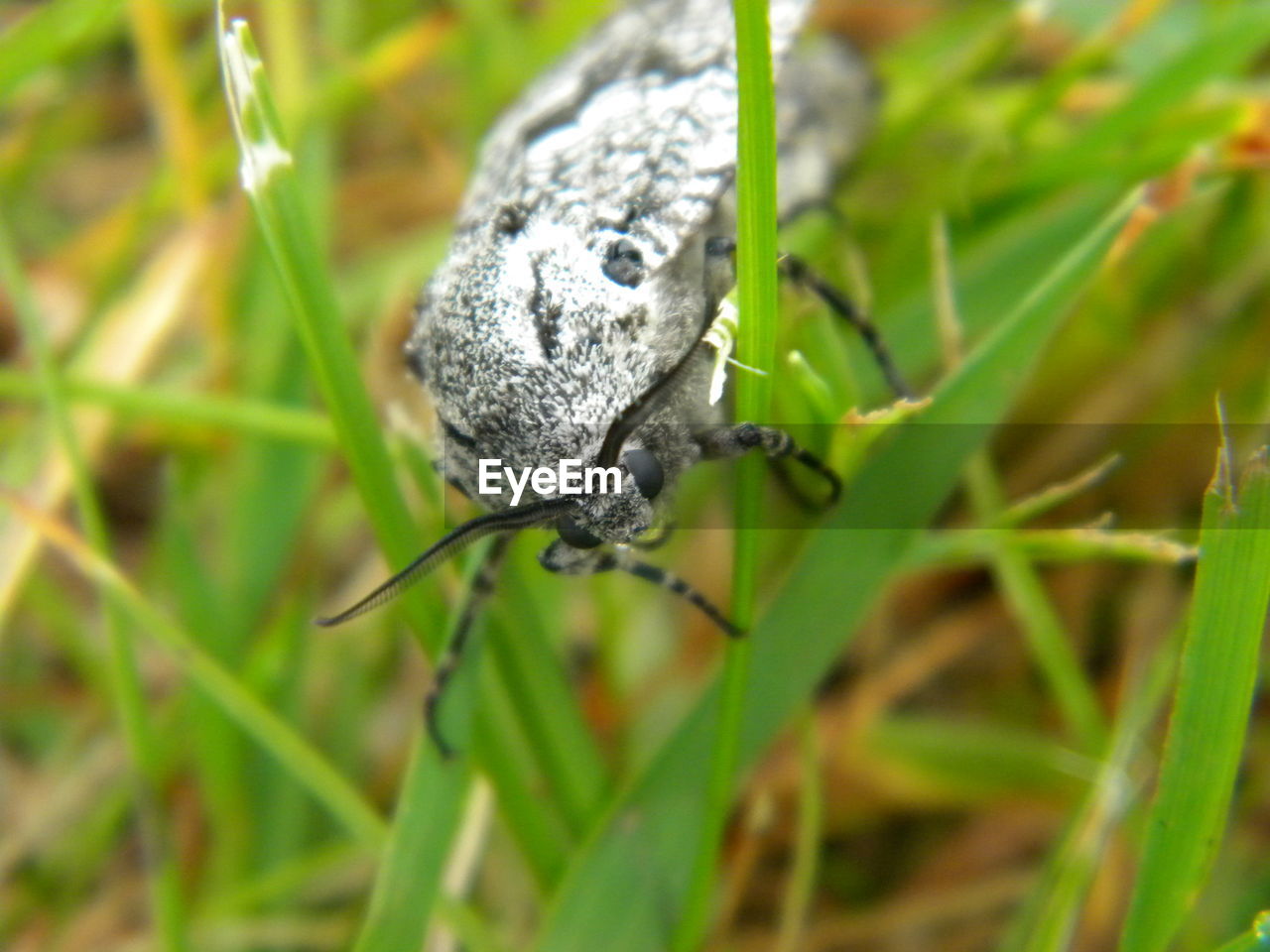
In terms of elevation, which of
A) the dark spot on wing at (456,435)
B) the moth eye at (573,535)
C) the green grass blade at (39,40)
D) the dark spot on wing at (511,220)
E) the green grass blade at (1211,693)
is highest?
the green grass blade at (39,40)

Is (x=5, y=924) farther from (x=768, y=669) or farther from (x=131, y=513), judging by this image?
(x=768, y=669)

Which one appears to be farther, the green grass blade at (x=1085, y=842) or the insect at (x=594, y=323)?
the green grass blade at (x=1085, y=842)

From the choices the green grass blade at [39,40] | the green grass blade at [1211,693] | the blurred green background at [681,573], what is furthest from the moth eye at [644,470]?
the green grass blade at [39,40]

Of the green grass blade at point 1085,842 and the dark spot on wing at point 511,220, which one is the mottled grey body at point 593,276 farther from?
the green grass blade at point 1085,842

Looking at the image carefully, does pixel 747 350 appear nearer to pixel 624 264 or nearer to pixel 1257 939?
pixel 624 264

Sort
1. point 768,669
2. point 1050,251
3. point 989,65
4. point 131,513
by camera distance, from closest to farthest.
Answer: point 768,669 → point 1050,251 → point 989,65 → point 131,513

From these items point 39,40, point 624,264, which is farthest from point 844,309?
point 39,40

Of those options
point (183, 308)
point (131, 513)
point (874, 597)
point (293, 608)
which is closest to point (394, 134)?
point (183, 308)
